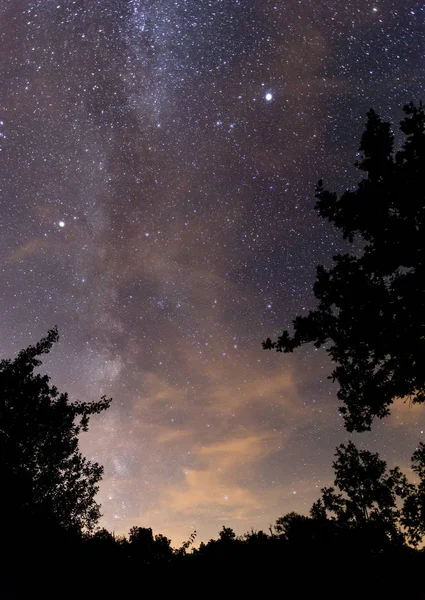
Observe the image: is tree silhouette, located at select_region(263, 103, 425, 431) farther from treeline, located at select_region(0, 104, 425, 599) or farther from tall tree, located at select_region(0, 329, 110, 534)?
tall tree, located at select_region(0, 329, 110, 534)

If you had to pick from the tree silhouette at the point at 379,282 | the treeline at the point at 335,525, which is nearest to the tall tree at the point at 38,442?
the treeline at the point at 335,525

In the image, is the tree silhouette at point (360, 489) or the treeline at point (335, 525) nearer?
the treeline at point (335, 525)

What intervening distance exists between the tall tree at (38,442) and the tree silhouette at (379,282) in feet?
31.9

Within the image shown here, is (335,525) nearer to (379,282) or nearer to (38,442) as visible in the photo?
(379,282)

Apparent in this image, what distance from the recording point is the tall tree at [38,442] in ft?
44.1

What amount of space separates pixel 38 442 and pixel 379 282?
597 inches

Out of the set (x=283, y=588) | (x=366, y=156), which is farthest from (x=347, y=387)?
(x=366, y=156)

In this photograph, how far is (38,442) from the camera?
1662 centimetres

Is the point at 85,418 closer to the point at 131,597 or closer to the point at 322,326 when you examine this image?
the point at 131,597

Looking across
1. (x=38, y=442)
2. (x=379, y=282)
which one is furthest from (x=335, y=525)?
(x=38, y=442)

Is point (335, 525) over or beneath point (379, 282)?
beneath

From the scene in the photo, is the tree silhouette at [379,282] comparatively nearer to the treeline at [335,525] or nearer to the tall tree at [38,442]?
Answer: the treeline at [335,525]

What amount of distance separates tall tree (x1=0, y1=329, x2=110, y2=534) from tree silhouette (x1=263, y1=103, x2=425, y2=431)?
9725 mm

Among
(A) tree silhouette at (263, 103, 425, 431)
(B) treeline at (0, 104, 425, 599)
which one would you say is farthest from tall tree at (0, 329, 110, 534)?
(A) tree silhouette at (263, 103, 425, 431)
